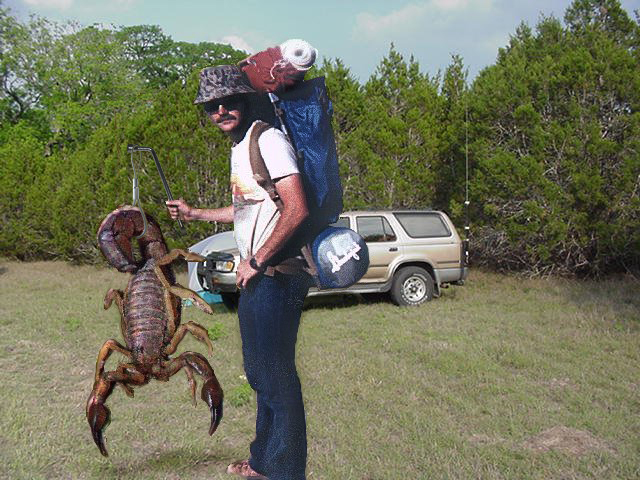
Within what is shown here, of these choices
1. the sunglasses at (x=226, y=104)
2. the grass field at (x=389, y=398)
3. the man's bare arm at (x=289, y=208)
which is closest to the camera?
the man's bare arm at (x=289, y=208)

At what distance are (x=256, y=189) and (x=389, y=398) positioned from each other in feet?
11.3

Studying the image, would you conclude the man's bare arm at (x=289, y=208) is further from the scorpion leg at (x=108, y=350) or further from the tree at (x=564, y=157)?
the tree at (x=564, y=157)

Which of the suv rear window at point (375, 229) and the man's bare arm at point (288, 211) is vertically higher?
the man's bare arm at point (288, 211)

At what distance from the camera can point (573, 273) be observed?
10930 millimetres

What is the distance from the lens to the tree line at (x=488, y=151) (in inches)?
386

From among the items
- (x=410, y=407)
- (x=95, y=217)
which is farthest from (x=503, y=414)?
(x=95, y=217)

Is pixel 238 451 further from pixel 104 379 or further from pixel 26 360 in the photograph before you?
pixel 26 360

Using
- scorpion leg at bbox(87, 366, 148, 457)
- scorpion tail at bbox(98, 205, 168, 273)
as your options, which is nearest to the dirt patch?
scorpion leg at bbox(87, 366, 148, 457)

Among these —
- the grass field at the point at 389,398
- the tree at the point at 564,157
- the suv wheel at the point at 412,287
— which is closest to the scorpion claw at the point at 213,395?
the grass field at the point at 389,398

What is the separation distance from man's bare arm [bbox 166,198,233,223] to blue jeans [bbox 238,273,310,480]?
0.42 m

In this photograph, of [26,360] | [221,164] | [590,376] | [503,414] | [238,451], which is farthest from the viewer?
[221,164]

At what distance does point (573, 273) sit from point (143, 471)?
29.9 ft

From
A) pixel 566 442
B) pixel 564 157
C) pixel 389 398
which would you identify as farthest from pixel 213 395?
pixel 564 157

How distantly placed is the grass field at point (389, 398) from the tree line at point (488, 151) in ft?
6.18
